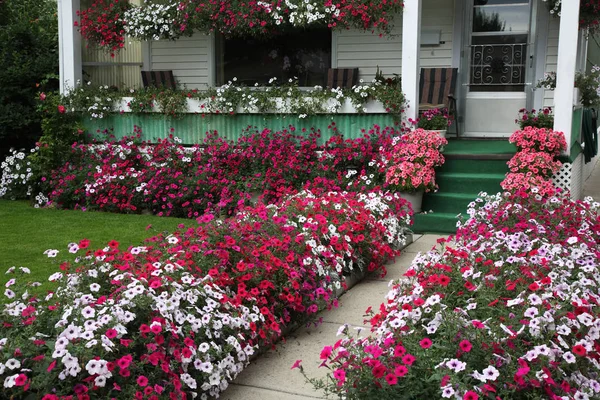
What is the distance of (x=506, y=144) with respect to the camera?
28.2 feet

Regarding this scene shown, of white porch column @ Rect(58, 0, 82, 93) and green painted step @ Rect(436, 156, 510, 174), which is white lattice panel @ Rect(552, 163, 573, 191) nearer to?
green painted step @ Rect(436, 156, 510, 174)

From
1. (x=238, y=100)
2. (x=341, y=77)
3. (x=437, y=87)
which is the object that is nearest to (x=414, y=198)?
(x=238, y=100)

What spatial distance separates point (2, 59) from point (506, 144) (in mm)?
6898

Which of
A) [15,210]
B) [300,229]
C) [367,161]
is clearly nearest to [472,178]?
[367,161]

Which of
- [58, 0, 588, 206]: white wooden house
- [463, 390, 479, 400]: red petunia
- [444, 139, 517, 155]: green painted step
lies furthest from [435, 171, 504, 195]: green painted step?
[463, 390, 479, 400]: red petunia

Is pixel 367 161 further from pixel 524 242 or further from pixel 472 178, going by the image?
pixel 524 242

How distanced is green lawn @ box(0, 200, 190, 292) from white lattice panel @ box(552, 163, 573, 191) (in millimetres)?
3859

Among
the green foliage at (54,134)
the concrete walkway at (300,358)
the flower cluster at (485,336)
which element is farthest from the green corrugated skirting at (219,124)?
the flower cluster at (485,336)

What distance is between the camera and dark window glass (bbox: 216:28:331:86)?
10.3 metres

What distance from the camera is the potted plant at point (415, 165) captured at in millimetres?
6969

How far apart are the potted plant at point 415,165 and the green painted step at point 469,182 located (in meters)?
0.24

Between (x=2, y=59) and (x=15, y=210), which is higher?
(x=2, y=59)

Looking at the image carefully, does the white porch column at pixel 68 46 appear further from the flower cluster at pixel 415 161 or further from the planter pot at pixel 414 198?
the planter pot at pixel 414 198

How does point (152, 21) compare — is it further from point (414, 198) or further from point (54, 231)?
point (414, 198)
